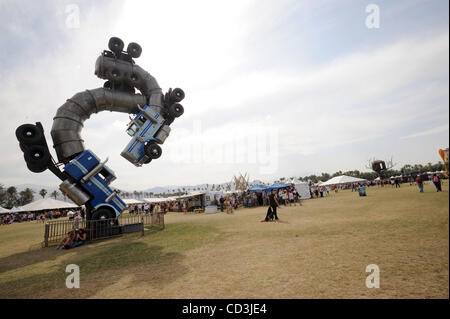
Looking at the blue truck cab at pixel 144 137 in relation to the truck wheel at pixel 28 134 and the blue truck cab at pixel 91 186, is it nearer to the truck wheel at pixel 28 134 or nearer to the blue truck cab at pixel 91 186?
the blue truck cab at pixel 91 186

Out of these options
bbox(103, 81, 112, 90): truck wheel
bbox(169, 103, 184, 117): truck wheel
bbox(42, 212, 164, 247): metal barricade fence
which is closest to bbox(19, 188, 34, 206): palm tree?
bbox(42, 212, 164, 247): metal barricade fence

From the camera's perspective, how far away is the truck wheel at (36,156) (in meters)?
10.9

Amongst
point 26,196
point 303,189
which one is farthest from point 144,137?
point 26,196

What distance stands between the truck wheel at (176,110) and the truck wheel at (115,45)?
4.99m

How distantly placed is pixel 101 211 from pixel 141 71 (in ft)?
32.0

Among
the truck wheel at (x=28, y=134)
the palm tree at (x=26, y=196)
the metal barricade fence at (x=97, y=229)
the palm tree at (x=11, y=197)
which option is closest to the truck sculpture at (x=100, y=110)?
the truck wheel at (x=28, y=134)

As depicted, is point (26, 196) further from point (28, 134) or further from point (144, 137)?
point (144, 137)

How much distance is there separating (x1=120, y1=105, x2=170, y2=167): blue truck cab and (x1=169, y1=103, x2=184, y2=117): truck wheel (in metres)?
0.94

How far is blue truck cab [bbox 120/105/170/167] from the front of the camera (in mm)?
13352

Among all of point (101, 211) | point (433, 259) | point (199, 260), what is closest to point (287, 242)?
point (199, 260)

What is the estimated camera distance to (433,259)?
4492 mm

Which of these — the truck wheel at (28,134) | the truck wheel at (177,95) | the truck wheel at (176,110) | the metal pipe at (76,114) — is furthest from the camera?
the truck wheel at (177,95)
